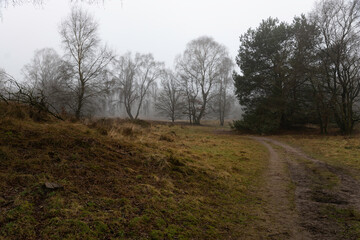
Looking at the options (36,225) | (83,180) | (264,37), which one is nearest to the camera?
(36,225)

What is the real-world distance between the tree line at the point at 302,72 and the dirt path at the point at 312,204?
16193 mm

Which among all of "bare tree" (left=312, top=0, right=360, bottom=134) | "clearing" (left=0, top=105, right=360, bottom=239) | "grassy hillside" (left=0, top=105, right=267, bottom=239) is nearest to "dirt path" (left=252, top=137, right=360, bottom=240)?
"clearing" (left=0, top=105, right=360, bottom=239)

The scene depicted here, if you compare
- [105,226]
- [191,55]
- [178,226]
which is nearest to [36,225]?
[105,226]

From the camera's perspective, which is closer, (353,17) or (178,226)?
(178,226)

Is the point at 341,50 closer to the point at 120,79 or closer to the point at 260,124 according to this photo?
the point at 260,124

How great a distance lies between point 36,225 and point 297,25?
2844cm

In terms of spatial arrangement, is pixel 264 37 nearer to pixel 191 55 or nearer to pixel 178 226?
pixel 191 55

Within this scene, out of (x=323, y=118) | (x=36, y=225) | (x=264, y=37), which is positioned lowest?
(x=36, y=225)

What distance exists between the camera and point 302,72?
2061 centimetres

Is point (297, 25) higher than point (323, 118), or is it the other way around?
point (297, 25)

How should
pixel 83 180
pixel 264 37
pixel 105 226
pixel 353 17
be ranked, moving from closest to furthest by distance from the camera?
pixel 105 226
pixel 83 180
pixel 353 17
pixel 264 37

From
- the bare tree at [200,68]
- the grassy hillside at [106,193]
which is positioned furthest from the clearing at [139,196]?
the bare tree at [200,68]

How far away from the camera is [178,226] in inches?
125

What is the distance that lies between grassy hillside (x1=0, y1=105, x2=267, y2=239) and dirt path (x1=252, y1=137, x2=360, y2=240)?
0.40 metres
